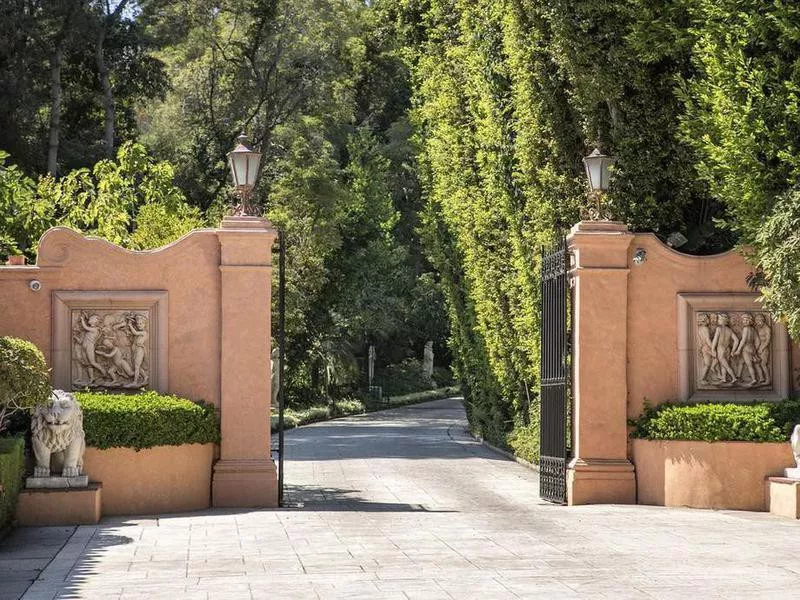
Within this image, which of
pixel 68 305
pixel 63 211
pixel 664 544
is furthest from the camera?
pixel 63 211

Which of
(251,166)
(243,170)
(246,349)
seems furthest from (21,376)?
(251,166)

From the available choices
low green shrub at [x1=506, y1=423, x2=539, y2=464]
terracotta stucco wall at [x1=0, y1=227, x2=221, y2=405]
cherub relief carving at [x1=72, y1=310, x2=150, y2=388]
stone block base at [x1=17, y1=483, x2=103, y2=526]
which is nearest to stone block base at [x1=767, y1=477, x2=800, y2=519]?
low green shrub at [x1=506, y1=423, x2=539, y2=464]

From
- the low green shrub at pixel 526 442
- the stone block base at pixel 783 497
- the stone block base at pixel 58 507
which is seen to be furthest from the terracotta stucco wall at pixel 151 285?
the low green shrub at pixel 526 442

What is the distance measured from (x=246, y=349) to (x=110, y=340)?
63.6 inches

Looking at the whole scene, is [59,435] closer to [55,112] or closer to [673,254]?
[673,254]

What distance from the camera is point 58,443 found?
562 inches

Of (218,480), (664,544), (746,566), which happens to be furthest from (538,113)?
(746,566)

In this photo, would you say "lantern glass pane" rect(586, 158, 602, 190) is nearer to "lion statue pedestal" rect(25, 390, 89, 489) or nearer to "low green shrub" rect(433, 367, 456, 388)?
"lion statue pedestal" rect(25, 390, 89, 489)

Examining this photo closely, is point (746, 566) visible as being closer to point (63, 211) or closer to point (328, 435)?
point (63, 211)

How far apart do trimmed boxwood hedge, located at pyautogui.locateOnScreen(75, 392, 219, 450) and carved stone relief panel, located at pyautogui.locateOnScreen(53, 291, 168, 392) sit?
36cm

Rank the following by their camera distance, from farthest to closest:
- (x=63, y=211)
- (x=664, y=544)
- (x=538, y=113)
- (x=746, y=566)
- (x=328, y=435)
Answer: (x=328, y=435)
(x=63, y=211)
(x=538, y=113)
(x=664, y=544)
(x=746, y=566)

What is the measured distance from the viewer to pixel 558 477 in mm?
16578

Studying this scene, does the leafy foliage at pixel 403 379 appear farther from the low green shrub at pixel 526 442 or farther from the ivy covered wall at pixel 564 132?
the low green shrub at pixel 526 442

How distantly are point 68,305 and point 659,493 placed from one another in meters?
7.40
